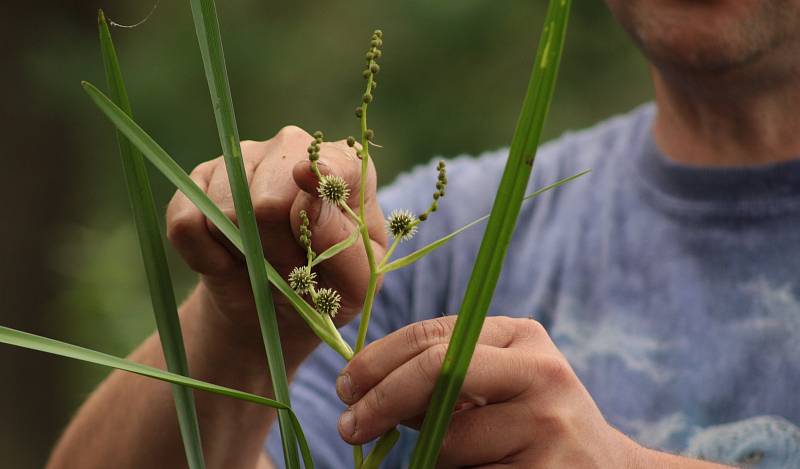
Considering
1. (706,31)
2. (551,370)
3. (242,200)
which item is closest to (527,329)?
(551,370)

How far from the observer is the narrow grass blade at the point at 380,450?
0.77 m

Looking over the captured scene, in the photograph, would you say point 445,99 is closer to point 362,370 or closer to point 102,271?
point 102,271

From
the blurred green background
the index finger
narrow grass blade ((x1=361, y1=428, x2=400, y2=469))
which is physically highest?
the blurred green background

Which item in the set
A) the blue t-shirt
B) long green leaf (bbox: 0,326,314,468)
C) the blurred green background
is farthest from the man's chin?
the blurred green background

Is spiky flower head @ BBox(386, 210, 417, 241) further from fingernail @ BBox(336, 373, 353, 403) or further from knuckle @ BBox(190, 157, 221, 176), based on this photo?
knuckle @ BBox(190, 157, 221, 176)

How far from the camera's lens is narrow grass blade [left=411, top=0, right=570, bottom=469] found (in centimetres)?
60

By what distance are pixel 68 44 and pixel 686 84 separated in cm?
333

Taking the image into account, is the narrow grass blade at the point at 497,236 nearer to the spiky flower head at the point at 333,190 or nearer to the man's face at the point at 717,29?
the spiky flower head at the point at 333,190

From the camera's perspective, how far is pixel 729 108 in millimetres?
1645

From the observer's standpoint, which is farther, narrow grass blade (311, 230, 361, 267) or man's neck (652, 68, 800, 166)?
man's neck (652, 68, 800, 166)

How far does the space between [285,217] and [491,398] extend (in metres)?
0.23

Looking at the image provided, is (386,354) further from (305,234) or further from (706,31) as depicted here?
(706,31)

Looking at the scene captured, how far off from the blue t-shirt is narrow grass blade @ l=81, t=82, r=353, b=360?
899 mm

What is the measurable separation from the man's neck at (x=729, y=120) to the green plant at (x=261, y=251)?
3.17 feet
